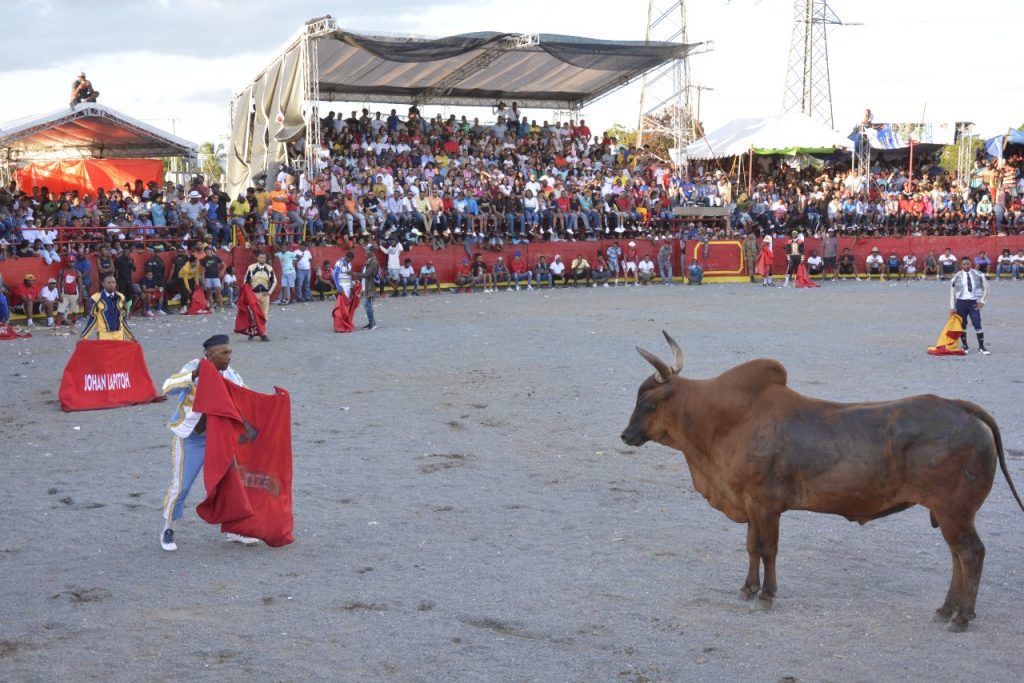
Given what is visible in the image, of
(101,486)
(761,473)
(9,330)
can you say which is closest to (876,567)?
(761,473)

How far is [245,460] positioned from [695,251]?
28719 mm

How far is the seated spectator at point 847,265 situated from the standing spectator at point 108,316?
27.1 m

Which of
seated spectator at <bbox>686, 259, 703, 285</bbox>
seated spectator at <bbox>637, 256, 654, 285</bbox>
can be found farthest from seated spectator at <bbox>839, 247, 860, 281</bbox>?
seated spectator at <bbox>637, 256, 654, 285</bbox>

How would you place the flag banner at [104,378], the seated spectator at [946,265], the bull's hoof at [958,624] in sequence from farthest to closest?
the seated spectator at [946,265] → the flag banner at [104,378] → the bull's hoof at [958,624]

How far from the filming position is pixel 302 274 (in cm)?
2786

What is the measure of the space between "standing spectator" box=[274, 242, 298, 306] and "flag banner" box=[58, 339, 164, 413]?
13804 mm

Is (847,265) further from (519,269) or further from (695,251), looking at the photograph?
(519,269)

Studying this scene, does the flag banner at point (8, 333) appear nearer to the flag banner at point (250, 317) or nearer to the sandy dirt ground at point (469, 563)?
the flag banner at point (250, 317)

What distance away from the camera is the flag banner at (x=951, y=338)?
1653 centimetres

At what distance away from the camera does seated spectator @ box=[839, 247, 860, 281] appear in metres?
35.6

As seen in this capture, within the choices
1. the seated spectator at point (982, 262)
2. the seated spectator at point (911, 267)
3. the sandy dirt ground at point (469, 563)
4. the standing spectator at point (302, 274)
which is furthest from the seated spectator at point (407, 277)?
the seated spectator at point (982, 262)

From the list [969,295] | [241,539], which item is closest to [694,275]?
[969,295]

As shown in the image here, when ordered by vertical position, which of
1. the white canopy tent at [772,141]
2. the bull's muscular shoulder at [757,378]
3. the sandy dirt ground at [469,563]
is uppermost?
the white canopy tent at [772,141]

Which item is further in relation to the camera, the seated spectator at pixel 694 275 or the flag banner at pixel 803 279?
the seated spectator at pixel 694 275
